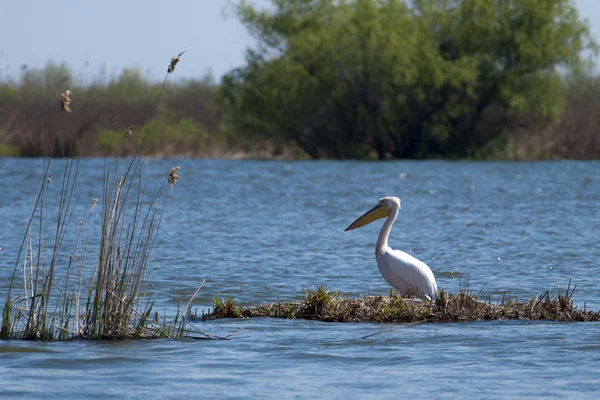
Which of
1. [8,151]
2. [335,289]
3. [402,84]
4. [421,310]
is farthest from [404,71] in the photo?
[421,310]

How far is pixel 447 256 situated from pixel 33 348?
8.20m

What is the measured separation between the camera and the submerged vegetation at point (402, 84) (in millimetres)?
42625

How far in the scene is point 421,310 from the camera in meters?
8.65

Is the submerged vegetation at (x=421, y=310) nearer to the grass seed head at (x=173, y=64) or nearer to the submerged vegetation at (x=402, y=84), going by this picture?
the grass seed head at (x=173, y=64)

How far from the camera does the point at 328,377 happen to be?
7.07 m

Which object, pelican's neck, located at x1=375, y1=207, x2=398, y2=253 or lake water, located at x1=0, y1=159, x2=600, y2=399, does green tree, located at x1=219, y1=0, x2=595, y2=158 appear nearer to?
lake water, located at x1=0, y1=159, x2=600, y2=399

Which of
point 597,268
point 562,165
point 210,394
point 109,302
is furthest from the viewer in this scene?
point 562,165

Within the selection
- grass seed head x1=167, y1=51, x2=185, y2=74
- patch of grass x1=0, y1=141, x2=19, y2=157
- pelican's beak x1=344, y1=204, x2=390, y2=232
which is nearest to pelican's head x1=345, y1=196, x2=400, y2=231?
pelican's beak x1=344, y1=204, x2=390, y2=232

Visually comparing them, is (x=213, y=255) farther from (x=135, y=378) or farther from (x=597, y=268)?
(x=135, y=378)

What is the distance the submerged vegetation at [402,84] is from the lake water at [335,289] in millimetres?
14475

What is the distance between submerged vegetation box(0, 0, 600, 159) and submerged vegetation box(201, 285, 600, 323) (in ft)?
108

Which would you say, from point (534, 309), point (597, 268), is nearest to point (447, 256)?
point (597, 268)

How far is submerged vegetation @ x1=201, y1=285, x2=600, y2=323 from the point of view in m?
8.60

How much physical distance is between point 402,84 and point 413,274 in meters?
34.3
